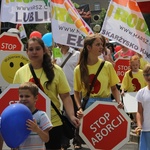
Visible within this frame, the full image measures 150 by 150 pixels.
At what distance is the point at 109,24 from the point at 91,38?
1.95 meters

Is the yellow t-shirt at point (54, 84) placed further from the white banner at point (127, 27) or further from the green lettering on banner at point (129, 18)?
the green lettering on banner at point (129, 18)

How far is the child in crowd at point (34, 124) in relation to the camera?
174 inches

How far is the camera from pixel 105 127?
6117mm

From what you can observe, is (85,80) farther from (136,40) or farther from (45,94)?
(136,40)

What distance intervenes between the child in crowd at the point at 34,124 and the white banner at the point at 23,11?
561 cm

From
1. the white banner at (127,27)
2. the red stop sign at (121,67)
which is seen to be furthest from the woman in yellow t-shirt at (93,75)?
the red stop sign at (121,67)

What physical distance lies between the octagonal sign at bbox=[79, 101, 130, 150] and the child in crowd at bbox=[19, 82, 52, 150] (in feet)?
4.94

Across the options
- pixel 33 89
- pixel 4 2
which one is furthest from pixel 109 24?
pixel 33 89

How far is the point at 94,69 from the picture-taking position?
656 centimetres

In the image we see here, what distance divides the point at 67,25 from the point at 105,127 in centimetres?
318

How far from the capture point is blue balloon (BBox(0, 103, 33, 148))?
14.0 feet

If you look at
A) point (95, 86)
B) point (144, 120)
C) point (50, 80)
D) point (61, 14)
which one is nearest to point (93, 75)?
point (95, 86)

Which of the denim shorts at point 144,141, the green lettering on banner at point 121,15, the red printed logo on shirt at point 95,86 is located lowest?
the denim shorts at point 144,141

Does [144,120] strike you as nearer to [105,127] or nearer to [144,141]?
[144,141]
